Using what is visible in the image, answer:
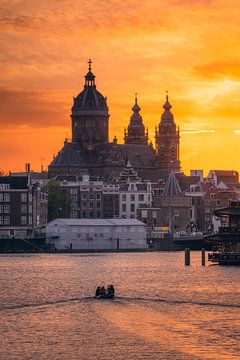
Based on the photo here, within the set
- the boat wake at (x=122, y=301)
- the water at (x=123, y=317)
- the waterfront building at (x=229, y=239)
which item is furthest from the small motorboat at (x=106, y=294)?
the waterfront building at (x=229, y=239)

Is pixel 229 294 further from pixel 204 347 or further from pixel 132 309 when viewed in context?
pixel 204 347

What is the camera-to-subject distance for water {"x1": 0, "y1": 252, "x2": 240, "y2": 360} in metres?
77.0

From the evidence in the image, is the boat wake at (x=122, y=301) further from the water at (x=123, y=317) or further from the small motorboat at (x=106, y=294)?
the small motorboat at (x=106, y=294)

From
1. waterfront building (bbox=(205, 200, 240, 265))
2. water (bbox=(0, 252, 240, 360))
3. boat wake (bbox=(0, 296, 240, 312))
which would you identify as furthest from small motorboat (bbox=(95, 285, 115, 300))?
waterfront building (bbox=(205, 200, 240, 265))

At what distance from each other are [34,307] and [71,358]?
25033 millimetres

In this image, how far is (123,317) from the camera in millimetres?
91000

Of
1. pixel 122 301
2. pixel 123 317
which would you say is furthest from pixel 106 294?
pixel 123 317

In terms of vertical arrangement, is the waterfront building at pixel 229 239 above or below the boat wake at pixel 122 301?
above

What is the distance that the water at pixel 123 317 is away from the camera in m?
77.0

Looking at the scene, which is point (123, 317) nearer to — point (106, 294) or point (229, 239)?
point (106, 294)

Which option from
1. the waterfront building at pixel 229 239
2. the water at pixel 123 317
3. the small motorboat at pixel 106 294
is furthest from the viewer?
the waterfront building at pixel 229 239

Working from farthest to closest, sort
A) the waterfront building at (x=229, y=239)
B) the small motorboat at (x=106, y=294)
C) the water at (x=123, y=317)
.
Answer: the waterfront building at (x=229, y=239)
the small motorboat at (x=106, y=294)
the water at (x=123, y=317)

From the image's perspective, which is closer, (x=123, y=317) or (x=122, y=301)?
(x=123, y=317)

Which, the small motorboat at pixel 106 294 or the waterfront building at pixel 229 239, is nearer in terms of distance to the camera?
the small motorboat at pixel 106 294
